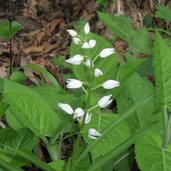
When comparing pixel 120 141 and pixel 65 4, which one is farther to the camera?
pixel 65 4

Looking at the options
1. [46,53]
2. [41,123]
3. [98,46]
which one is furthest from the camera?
[46,53]

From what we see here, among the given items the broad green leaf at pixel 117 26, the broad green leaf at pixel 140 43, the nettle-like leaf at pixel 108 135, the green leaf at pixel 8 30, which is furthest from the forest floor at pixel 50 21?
the nettle-like leaf at pixel 108 135

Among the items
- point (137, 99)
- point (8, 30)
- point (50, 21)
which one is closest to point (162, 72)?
point (137, 99)

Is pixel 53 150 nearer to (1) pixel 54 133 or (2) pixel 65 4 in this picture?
(1) pixel 54 133

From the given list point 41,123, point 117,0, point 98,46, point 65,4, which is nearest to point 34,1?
point 65,4

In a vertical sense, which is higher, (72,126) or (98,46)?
(98,46)

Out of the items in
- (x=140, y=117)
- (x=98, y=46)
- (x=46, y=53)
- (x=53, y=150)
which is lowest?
(x=46, y=53)

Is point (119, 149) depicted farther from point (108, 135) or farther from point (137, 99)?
point (137, 99)
